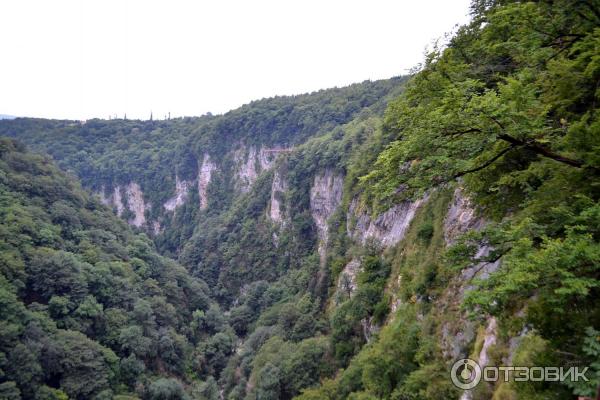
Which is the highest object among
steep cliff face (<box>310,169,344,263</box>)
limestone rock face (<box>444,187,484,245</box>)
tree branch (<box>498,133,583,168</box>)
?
tree branch (<box>498,133,583,168</box>)

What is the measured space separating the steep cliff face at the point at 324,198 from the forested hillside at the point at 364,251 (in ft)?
1.37

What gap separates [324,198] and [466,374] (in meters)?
48.6

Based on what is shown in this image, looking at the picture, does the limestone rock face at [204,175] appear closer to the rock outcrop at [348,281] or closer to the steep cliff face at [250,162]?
the steep cliff face at [250,162]

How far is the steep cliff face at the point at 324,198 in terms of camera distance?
54.1m

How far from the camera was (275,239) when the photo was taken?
71.5m

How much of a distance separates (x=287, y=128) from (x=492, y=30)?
93.5 meters

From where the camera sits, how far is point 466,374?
980 cm

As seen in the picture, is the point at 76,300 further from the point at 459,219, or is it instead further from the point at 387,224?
the point at 459,219

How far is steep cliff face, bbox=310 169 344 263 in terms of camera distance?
177 ft

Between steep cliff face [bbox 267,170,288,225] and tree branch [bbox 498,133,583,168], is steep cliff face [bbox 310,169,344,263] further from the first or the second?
tree branch [bbox 498,133,583,168]

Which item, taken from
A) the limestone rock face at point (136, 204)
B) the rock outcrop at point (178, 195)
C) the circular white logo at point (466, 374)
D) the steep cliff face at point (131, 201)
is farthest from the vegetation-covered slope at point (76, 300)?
the steep cliff face at point (131, 201)

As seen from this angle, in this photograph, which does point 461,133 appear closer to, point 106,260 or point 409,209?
point 409,209

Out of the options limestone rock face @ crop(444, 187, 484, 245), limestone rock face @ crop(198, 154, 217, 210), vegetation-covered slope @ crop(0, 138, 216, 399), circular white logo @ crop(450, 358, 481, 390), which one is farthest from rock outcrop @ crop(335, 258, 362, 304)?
limestone rock face @ crop(198, 154, 217, 210)

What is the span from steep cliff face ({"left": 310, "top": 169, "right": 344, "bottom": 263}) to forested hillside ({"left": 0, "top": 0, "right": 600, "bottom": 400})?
42 centimetres
